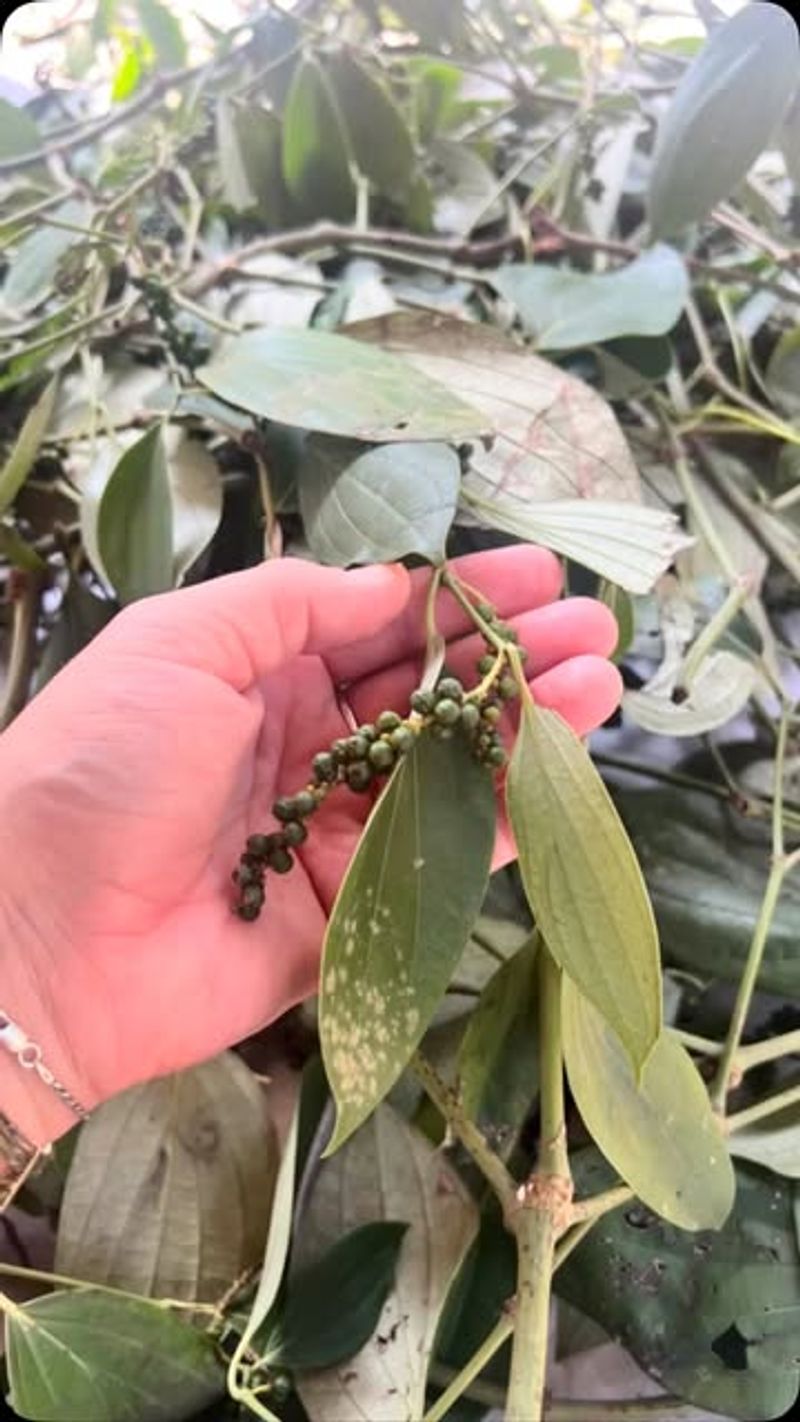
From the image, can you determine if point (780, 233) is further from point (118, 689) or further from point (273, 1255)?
point (273, 1255)

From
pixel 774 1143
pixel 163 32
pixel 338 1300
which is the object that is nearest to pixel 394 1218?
pixel 338 1300

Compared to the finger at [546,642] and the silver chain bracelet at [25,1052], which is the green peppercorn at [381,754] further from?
the silver chain bracelet at [25,1052]

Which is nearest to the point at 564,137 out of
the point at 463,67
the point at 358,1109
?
the point at 463,67

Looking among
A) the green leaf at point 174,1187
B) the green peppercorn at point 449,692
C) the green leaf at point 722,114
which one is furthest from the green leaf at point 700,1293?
the green leaf at point 722,114

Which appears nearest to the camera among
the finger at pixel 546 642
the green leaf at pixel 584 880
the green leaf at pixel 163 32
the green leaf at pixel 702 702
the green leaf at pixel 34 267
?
the green leaf at pixel 584 880

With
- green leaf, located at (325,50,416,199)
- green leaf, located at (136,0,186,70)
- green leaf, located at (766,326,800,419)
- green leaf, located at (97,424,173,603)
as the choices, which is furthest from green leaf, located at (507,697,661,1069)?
green leaf, located at (136,0,186,70)

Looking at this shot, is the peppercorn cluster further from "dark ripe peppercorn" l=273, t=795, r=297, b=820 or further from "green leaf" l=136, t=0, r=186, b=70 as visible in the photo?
"green leaf" l=136, t=0, r=186, b=70
